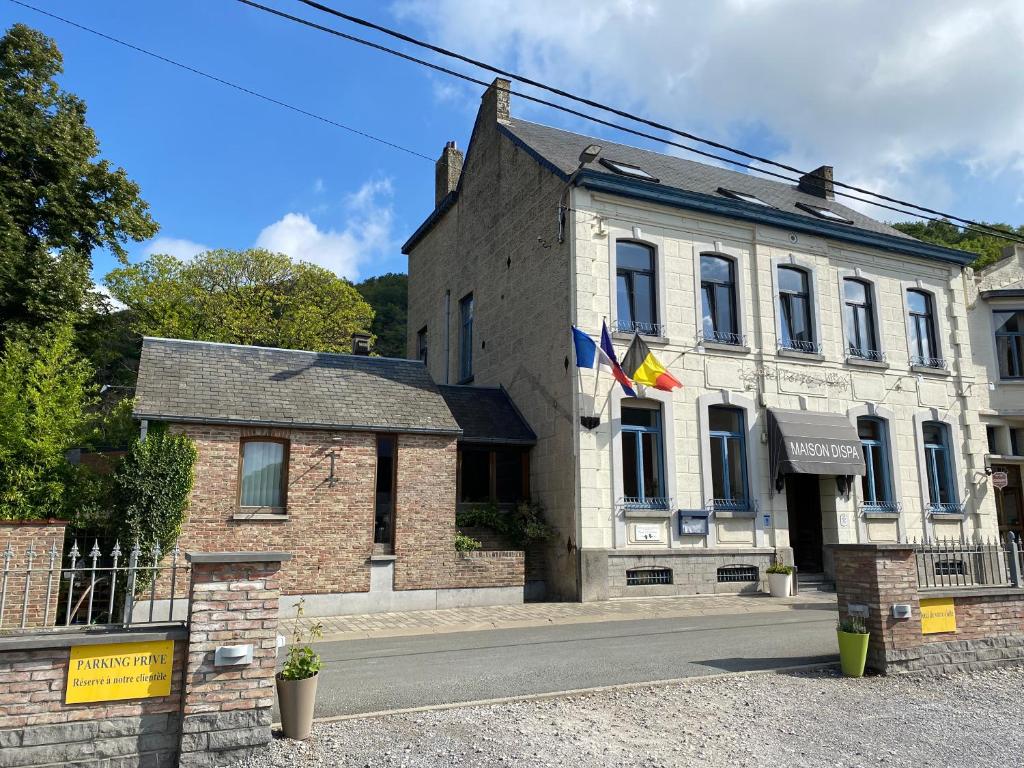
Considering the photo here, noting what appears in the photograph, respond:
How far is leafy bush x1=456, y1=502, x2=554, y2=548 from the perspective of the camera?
16391 mm

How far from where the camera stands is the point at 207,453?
545 inches

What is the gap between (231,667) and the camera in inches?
235

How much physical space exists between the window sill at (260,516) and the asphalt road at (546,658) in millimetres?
3556

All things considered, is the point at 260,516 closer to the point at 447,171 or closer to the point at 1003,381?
the point at 447,171

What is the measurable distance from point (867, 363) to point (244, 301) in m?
28.4

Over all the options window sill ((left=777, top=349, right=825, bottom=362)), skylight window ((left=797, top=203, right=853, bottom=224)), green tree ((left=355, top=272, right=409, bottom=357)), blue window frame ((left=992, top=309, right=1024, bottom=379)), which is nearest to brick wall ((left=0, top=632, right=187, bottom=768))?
window sill ((left=777, top=349, right=825, bottom=362))

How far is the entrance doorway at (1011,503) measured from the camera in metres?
21.5

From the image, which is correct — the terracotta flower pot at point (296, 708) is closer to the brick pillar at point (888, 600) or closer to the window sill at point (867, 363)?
the brick pillar at point (888, 600)

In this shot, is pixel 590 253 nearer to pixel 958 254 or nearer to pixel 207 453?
pixel 207 453

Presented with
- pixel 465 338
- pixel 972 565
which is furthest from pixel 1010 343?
pixel 465 338

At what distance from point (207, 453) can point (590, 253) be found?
9018 mm

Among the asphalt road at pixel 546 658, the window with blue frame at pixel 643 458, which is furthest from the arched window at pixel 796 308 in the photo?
the asphalt road at pixel 546 658

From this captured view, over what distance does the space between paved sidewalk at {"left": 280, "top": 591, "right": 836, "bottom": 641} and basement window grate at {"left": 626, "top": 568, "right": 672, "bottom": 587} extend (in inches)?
14.9

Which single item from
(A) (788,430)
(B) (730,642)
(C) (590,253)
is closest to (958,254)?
(A) (788,430)
